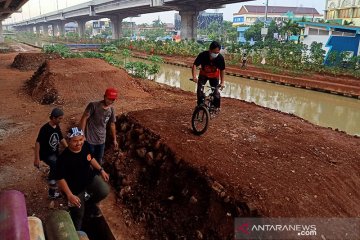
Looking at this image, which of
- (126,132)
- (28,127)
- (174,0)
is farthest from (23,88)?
(174,0)

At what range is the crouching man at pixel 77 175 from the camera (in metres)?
3.76

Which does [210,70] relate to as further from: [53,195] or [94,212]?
[53,195]

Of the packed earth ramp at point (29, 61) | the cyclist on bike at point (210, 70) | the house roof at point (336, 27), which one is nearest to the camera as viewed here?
the cyclist on bike at point (210, 70)

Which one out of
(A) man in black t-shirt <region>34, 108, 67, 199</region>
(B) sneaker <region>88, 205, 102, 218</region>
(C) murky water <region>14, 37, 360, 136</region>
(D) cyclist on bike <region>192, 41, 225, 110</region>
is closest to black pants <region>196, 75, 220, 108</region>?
(D) cyclist on bike <region>192, 41, 225, 110</region>

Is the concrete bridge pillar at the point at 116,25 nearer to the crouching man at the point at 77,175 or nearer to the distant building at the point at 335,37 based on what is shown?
the distant building at the point at 335,37

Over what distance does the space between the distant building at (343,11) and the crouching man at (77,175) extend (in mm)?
41175

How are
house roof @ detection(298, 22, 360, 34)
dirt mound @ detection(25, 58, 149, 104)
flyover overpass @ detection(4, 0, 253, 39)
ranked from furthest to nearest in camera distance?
flyover overpass @ detection(4, 0, 253, 39)
house roof @ detection(298, 22, 360, 34)
dirt mound @ detection(25, 58, 149, 104)

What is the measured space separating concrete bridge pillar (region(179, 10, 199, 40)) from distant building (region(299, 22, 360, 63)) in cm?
1744

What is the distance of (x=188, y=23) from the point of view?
142ft

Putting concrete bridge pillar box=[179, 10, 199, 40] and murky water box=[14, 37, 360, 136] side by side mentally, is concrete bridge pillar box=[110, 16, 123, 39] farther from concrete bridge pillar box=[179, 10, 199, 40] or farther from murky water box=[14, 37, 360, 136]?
murky water box=[14, 37, 360, 136]

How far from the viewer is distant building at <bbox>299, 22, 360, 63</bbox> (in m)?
24.0

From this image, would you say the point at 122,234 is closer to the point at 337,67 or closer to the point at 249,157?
the point at 249,157

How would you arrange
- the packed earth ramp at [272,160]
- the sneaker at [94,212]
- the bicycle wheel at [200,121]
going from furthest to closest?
the bicycle wheel at [200,121] → the sneaker at [94,212] → the packed earth ramp at [272,160]

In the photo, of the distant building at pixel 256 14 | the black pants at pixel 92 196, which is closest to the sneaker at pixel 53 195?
the black pants at pixel 92 196
